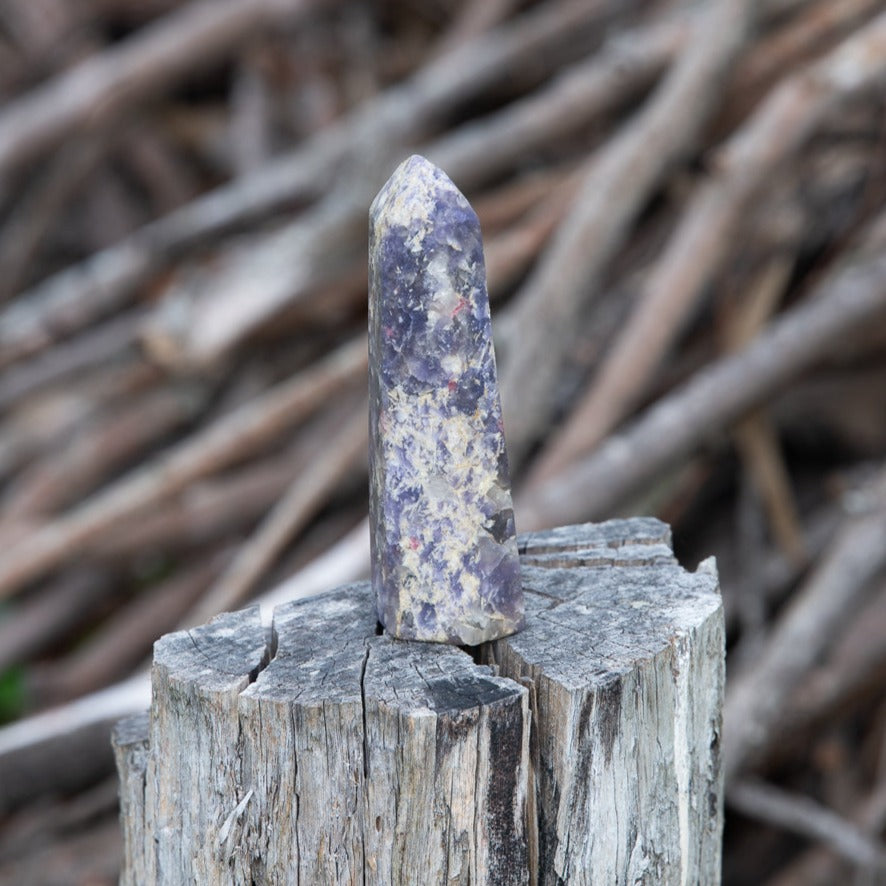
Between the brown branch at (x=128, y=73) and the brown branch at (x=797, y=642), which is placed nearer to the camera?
the brown branch at (x=797, y=642)

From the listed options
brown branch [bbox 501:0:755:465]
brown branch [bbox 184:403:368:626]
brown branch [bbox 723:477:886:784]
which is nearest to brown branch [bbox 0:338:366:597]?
brown branch [bbox 184:403:368:626]

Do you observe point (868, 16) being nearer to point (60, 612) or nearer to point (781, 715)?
point (781, 715)

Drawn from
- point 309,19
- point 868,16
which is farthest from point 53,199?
point 868,16

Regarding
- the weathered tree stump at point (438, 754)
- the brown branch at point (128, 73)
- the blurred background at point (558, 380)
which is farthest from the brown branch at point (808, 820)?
the brown branch at point (128, 73)

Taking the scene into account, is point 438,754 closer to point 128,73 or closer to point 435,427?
point 435,427

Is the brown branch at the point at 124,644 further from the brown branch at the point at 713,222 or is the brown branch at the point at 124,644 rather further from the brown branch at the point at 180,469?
the brown branch at the point at 713,222

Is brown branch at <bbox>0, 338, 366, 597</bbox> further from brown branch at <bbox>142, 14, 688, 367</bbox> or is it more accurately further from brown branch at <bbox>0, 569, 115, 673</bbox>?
brown branch at <bbox>0, 569, 115, 673</bbox>

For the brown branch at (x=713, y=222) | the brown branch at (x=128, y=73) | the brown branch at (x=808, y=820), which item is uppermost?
the brown branch at (x=128, y=73)
